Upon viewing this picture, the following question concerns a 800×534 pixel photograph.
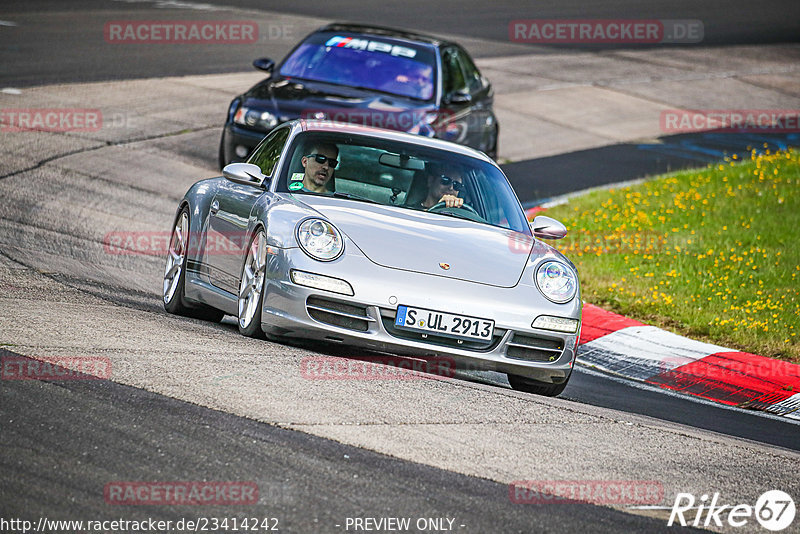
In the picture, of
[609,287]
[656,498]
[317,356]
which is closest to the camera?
[656,498]

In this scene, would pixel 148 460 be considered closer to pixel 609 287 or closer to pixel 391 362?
pixel 391 362

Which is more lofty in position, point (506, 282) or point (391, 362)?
point (506, 282)

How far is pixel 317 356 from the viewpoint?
266 inches

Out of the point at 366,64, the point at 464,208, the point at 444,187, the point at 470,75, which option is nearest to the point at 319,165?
the point at 444,187

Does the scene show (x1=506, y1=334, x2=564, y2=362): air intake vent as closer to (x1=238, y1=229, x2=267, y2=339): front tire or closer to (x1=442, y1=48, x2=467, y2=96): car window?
(x1=238, y1=229, x2=267, y2=339): front tire

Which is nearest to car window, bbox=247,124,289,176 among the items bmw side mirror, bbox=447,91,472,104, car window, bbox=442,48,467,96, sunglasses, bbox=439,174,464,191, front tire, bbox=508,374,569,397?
sunglasses, bbox=439,174,464,191

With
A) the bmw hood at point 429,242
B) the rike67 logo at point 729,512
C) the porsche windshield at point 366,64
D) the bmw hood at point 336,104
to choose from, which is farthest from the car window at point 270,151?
the porsche windshield at point 366,64

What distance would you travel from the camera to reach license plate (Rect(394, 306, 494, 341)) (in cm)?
665

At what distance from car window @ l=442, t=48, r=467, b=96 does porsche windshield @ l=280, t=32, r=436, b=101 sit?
0.21 m

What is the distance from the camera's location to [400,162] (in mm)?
8055

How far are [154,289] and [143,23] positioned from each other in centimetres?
1615

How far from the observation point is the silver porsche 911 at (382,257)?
6676 millimetres

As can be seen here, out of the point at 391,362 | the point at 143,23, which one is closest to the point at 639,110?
the point at 143,23

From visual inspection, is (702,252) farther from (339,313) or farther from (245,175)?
(339,313)
